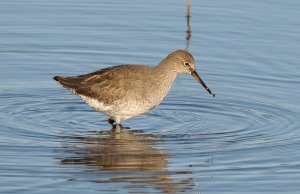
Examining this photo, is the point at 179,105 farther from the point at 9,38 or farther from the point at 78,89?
the point at 9,38

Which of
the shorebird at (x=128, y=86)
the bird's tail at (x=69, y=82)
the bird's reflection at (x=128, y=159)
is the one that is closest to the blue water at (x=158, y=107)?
the bird's reflection at (x=128, y=159)

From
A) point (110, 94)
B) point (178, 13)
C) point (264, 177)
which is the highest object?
point (178, 13)

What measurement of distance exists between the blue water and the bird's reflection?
0.02 metres

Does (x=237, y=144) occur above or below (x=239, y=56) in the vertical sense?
below

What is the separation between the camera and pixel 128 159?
13.2m

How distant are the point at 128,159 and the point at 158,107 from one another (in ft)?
10.2

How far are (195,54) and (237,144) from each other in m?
4.91

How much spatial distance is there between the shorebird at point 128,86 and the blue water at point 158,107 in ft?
1.27

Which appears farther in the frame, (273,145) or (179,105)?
(179,105)

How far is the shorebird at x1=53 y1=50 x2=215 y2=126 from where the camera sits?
48.4 ft

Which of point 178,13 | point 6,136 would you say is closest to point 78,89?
point 6,136

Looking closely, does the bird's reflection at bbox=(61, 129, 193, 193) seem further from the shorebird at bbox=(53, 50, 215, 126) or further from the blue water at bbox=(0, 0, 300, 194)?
the shorebird at bbox=(53, 50, 215, 126)

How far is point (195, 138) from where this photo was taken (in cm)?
1425

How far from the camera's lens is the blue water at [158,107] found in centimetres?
1246
